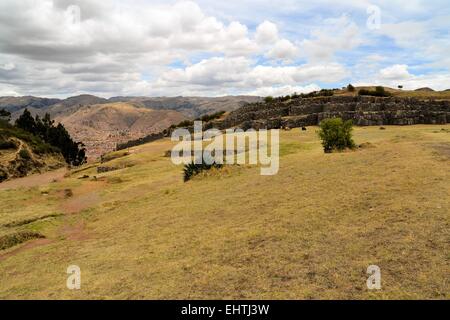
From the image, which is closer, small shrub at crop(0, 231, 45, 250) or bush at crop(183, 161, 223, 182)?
small shrub at crop(0, 231, 45, 250)

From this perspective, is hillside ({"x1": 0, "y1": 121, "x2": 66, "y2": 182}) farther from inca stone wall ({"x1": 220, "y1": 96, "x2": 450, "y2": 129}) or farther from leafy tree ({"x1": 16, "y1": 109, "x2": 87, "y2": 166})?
inca stone wall ({"x1": 220, "y1": 96, "x2": 450, "y2": 129})

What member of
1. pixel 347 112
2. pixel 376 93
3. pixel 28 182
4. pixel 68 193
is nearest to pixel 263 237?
pixel 68 193

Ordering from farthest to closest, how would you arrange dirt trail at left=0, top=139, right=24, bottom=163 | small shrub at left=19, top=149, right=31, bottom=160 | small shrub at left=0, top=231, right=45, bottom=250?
small shrub at left=19, top=149, right=31, bottom=160, dirt trail at left=0, top=139, right=24, bottom=163, small shrub at left=0, top=231, right=45, bottom=250

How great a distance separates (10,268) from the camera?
14.4m

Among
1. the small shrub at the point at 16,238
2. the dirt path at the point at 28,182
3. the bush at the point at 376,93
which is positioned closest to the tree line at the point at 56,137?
the dirt path at the point at 28,182

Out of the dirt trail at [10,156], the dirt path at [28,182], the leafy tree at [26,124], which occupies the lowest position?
the dirt path at [28,182]

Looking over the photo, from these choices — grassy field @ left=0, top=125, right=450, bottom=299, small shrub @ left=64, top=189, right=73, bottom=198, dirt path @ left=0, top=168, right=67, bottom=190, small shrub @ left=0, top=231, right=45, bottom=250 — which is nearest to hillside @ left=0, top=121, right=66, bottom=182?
dirt path @ left=0, top=168, right=67, bottom=190

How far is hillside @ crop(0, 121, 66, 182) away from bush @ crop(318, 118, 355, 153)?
160 ft

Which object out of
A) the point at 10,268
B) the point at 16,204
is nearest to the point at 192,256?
the point at 10,268

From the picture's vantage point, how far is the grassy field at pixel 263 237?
9789 mm

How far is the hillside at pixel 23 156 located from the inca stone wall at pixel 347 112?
32.9 meters

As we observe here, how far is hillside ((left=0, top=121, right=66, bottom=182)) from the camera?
61656mm

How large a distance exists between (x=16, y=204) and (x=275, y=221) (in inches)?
840

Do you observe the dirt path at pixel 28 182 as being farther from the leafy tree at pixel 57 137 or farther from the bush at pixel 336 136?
the bush at pixel 336 136
